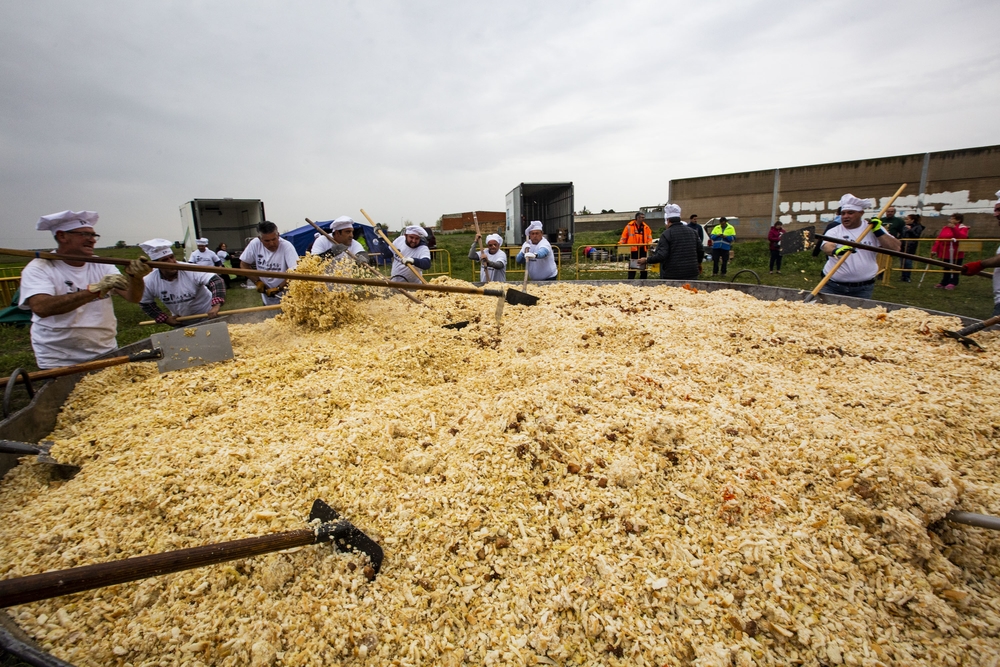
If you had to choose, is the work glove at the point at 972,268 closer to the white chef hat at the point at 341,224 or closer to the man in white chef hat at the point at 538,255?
the man in white chef hat at the point at 538,255

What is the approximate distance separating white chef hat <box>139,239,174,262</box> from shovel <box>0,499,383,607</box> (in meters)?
4.38

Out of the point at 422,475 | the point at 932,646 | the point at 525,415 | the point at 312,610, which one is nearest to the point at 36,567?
the point at 312,610

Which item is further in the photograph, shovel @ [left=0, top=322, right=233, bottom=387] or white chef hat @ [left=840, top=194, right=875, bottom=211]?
white chef hat @ [left=840, top=194, right=875, bottom=211]

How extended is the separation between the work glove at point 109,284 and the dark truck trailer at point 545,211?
11.9 m

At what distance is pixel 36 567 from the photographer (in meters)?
1.73

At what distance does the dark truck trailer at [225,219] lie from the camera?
14133mm

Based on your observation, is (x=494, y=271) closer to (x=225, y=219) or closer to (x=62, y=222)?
(x=62, y=222)

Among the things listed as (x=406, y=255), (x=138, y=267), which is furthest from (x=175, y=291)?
(x=406, y=255)

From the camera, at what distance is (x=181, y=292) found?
479 centimetres

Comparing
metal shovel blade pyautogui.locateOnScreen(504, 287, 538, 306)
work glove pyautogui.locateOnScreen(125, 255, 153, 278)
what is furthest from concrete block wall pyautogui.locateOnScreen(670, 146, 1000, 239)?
work glove pyautogui.locateOnScreen(125, 255, 153, 278)

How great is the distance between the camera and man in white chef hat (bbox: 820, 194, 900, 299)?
15.3 feet

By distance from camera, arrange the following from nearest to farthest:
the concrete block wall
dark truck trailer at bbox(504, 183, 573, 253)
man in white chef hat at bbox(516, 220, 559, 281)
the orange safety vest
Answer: man in white chef hat at bbox(516, 220, 559, 281) < the orange safety vest < the concrete block wall < dark truck trailer at bbox(504, 183, 573, 253)

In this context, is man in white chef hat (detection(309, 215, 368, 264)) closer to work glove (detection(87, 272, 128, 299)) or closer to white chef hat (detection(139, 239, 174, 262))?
white chef hat (detection(139, 239, 174, 262))

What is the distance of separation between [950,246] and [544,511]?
12.2 m
